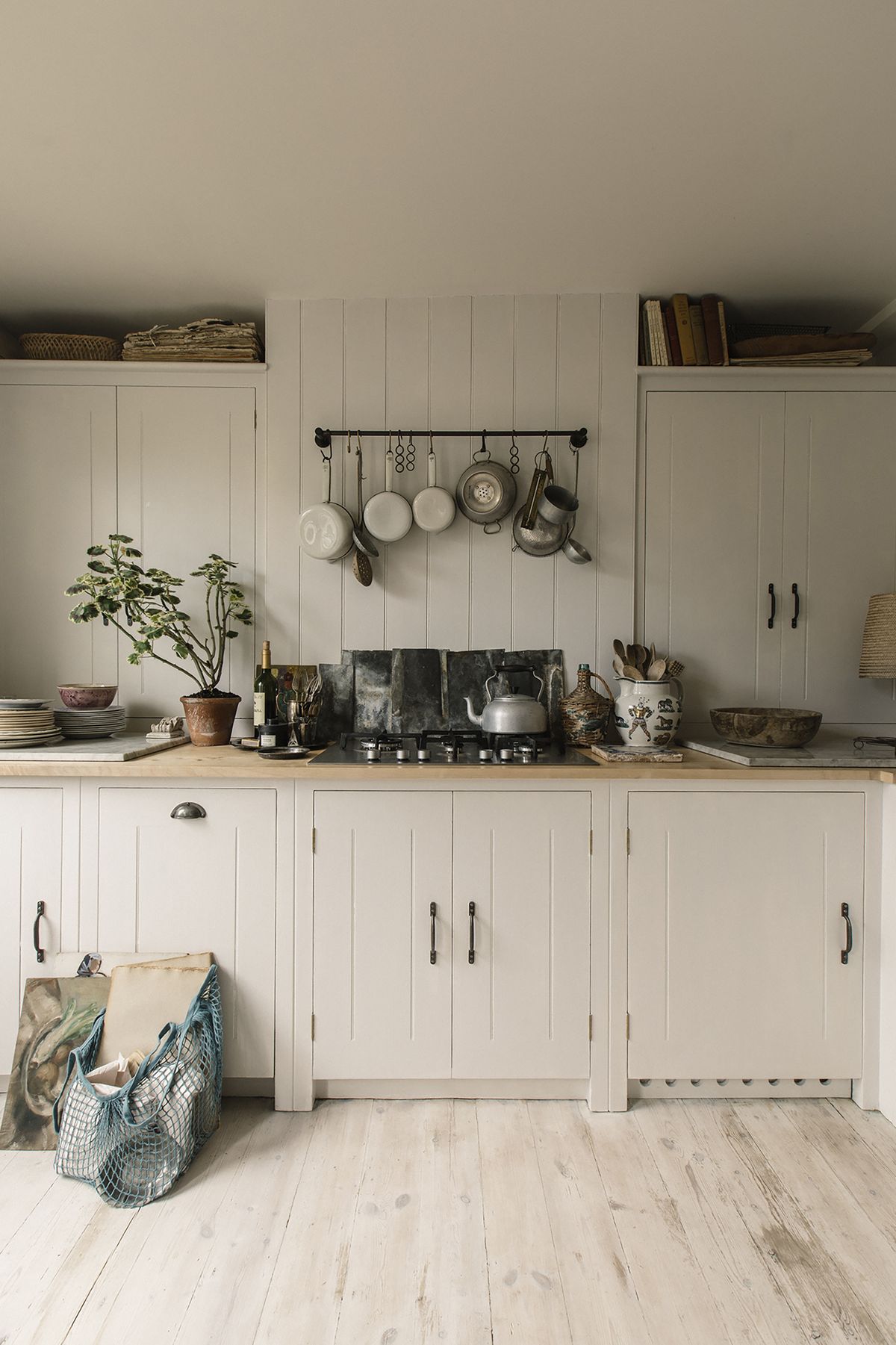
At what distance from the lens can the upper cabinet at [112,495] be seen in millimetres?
2686

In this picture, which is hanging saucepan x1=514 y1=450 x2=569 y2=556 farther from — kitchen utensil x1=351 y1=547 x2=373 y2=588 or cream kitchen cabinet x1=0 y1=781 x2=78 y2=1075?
cream kitchen cabinet x1=0 y1=781 x2=78 y2=1075

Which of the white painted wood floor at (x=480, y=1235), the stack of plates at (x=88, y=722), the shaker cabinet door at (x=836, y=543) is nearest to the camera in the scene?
the white painted wood floor at (x=480, y=1235)

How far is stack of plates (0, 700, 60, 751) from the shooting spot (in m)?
2.19

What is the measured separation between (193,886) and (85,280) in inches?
82.7

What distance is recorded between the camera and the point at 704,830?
2.04 meters

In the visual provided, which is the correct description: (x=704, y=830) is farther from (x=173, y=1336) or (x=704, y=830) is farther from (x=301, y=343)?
(x=301, y=343)

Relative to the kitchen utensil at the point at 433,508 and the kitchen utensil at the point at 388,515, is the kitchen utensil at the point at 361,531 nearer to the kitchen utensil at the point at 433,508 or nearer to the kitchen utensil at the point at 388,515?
the kitchen utensil at the point at 388,515

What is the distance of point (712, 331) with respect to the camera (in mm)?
2588

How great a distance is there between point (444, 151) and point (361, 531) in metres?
1.16

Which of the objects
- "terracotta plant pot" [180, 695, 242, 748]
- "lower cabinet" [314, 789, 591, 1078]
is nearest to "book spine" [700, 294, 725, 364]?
"lower cabinet" [314, 789, 591, 1078]

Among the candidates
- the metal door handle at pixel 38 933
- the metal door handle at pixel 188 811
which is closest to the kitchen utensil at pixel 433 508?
the metal door handle at pixel 188 811

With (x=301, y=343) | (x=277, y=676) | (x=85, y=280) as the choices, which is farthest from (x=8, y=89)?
(x=277, y=676)

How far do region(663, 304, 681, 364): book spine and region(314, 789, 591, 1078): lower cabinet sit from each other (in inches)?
64.7

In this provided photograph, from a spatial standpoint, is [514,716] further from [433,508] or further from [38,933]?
[38,933]
